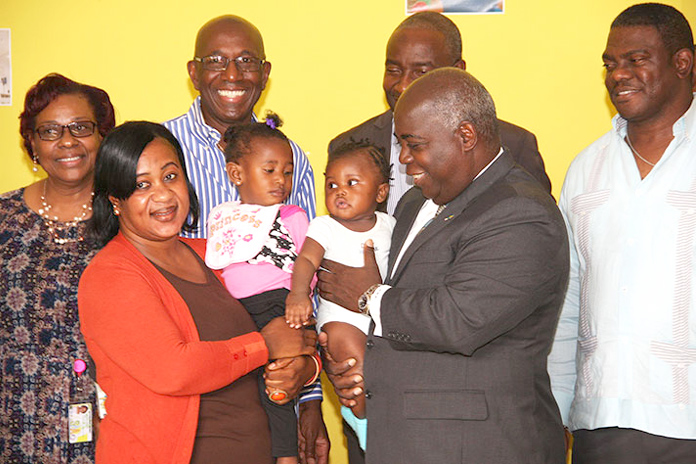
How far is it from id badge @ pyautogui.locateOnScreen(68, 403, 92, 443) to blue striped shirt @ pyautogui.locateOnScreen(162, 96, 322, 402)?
0.86 metres

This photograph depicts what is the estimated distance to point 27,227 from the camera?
9.64 feet

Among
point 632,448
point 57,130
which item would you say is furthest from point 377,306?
point 57,130

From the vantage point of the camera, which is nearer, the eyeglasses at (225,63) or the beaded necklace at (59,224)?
the beaded necklace at (59,224)

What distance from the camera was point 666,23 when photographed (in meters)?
2.80

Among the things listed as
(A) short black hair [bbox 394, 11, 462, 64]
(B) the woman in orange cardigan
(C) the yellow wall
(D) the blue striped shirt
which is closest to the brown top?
(B) the woman in orange cardigan

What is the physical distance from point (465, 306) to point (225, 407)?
0.90m

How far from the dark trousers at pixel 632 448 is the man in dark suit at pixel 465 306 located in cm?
44

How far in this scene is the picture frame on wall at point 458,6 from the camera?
4395 millimetres

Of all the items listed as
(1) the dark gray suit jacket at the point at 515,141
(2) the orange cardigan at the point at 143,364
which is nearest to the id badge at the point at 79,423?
(2) the orange cardigan at the point at 143,364

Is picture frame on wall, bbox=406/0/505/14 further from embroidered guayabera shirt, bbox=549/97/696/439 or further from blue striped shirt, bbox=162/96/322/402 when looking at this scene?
embroidered guayabera shirt, bbox=549/97/696/439

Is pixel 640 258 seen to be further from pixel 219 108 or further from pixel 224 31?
pixel 224 31

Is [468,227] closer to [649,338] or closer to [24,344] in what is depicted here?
[649,338]

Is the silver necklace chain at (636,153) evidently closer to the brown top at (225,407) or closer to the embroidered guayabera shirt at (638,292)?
the embroidered guayabera shirt at (638,292)

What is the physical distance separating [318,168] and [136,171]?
225 centimetres
